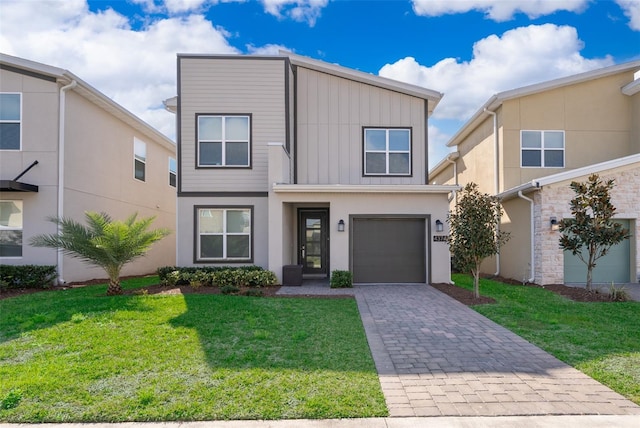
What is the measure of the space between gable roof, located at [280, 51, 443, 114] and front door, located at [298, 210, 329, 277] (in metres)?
4.78

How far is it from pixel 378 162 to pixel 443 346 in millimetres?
8435

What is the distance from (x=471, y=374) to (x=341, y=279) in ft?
21.9

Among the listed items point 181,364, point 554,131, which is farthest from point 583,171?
point 181,364

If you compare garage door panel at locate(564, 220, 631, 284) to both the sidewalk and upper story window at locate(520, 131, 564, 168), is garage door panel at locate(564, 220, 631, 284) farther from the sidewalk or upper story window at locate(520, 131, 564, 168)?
the sidewalk

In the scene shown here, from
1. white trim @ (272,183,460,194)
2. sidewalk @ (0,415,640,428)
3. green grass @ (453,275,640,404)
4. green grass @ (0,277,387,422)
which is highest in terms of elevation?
white trim @ (272,183,460,194)

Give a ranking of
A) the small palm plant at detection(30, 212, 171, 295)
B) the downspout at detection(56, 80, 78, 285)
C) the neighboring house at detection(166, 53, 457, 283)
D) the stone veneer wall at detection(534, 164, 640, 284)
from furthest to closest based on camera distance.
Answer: the neighboring house at detection(166, 53, 457, 283) < the stone veneer wall at detection(534, 164, 640, 284) < the downspout at detection(56, 80, 78, 285) < the small palm plant at detection(30, 212, 171, 295)

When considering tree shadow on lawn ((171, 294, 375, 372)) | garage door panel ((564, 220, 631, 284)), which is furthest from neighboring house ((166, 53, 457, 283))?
garage door panel ((564, 220, 631, 284))

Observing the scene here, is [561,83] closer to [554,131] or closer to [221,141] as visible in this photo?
[554,131]

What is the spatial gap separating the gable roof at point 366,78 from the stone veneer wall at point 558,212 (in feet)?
15.9

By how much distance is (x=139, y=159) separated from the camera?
15766 mm

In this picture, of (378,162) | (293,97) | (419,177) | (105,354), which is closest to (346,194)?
(378,162)

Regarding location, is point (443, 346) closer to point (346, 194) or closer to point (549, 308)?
point (549, 308)

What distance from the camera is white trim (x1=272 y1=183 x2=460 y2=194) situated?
36.8ft

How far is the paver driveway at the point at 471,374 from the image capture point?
3.69m
